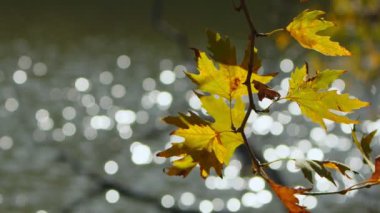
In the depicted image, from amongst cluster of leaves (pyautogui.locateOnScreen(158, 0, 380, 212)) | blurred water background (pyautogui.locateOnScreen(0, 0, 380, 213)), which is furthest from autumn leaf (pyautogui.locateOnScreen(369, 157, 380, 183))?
blurred water background (pyautogui.locateOnScreen(0, 0, 380, 213))

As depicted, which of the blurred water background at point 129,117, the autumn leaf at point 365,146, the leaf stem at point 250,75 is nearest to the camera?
the leaf stem at point 250,75

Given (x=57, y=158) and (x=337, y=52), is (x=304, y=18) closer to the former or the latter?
(x=337, y=52)

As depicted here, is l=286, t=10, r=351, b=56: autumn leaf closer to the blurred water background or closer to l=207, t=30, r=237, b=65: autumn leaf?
l=207, t=30, r=237, b=65: autumn leaf

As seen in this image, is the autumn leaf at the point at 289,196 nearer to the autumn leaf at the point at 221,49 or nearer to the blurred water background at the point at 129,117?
the autumn leaf at the point at 221,49

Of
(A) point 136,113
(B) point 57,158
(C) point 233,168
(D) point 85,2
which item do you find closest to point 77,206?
(B) point 57,158

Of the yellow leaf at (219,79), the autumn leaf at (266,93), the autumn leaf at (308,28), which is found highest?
the autumn leaf at (308,28)

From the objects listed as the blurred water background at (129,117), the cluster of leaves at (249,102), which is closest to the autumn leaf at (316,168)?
the cluster of leaves at (249,102)
